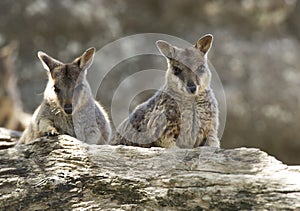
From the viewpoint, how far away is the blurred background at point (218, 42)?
50.3 ft

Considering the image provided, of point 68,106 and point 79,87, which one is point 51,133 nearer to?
point 68,106

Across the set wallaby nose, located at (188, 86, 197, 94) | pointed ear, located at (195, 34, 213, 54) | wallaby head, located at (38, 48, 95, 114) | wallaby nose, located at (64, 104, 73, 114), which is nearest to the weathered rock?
wallaby nose, located at (64, 104, 73, 114)

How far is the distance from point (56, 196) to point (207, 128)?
6.92ft

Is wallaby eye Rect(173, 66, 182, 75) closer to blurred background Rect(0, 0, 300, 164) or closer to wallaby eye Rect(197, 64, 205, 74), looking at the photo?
wallaby eye Rect(197, 64, 205, 74)

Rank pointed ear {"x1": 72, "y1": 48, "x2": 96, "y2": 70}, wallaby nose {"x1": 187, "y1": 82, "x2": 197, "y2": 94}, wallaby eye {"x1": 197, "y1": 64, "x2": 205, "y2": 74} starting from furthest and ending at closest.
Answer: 1. pointed ear {"x1": 72, "y1": 48, "x2": 96, "y2": 70}
2. wallaby eye {"x1": 197, "y1": 64, "x2": 205, "y2": 74}
3. wallaby nose {"x1": 187, "y1": 82, "x2": 197, "y2": 94}

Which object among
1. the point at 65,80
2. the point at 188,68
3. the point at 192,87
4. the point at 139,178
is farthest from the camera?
the point at 65,80

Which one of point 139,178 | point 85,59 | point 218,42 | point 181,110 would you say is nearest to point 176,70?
point 181,110

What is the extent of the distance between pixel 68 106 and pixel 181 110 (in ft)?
4.50

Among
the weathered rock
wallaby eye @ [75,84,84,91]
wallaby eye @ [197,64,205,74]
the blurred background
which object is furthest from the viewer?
the blurred background

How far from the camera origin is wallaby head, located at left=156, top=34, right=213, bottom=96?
269 inches

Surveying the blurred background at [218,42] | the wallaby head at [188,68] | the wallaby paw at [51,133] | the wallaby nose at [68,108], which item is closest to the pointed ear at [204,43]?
the wallaby head at [188,68]

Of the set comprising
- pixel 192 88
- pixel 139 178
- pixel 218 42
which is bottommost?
pixel 139 178

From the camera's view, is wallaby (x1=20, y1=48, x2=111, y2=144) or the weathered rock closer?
the weathered rock

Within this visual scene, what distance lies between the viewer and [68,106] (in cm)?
695
